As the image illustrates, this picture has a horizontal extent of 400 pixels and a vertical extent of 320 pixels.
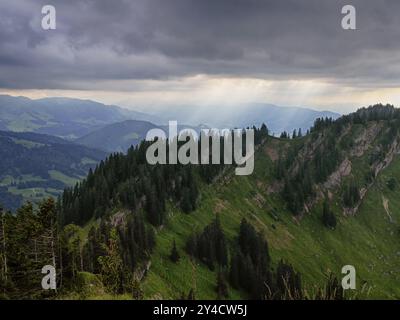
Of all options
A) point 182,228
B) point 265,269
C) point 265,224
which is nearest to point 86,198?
point 182,228

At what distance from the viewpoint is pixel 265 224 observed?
198 meters

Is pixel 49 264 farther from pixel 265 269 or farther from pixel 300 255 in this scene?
pixel 300 255

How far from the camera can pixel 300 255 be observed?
7259 inches

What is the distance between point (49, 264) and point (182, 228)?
11499 cm

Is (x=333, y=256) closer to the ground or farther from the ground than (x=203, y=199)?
closer to the ground

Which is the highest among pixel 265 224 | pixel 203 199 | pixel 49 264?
pixel 49 264
